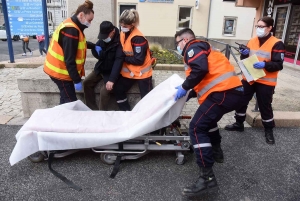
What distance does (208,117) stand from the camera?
2480 millimetres

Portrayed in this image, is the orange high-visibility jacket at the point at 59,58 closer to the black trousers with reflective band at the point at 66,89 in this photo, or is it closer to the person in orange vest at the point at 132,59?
the black trousers with reflective band at the point at 66,89

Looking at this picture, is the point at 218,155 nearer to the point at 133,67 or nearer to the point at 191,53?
the point at 191,53

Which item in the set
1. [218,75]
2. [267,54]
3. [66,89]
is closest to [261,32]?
[267,54]

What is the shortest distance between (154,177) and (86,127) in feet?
3.02

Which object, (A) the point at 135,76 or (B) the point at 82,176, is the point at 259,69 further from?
(B) the point at 82,176

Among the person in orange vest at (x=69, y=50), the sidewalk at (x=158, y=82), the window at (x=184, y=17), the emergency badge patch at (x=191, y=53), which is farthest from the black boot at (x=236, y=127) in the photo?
the window at (x=184, y=17)

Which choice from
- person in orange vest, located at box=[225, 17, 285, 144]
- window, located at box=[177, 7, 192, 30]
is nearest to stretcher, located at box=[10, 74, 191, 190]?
person in orange vest, located at box=[225, 17, 285, 144]

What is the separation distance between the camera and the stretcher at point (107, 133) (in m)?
2.57

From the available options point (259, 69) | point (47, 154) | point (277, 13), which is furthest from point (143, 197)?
point (277, 13)

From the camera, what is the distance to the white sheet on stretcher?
8.39ft

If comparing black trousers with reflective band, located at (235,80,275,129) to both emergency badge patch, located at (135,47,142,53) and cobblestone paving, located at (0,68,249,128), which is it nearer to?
cobblestone paving, located at (0,68,249,128)

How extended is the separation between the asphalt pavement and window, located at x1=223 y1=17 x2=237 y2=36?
14.5 m

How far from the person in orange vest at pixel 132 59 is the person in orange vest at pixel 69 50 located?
48 centimetres

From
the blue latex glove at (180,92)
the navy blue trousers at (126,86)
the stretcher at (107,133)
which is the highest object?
the blue latex glove at (180,92)
